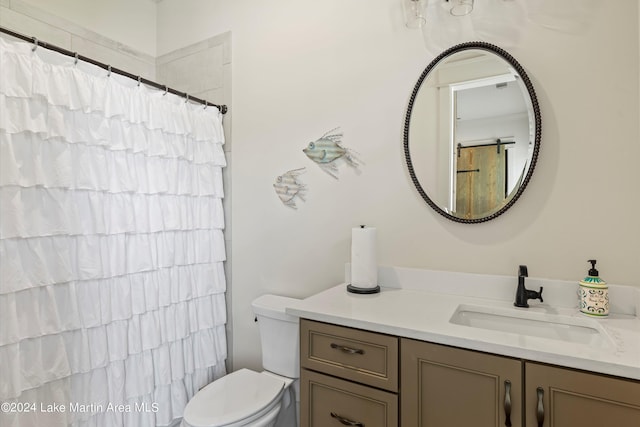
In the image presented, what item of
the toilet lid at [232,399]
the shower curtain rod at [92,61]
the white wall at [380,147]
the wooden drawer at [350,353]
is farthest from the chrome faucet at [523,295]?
the shower curtain rod at [92,61]

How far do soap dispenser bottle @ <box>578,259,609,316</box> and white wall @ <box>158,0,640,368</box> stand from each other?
0.11 m

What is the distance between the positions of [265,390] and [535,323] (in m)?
1.23

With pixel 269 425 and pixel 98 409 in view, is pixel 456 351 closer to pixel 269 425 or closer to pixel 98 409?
pixel 269 425

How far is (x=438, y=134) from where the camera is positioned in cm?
161

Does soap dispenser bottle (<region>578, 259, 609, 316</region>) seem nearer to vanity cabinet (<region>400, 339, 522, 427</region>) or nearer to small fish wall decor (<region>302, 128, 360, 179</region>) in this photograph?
vanity cabinet (<region>400, 339, 522, 427</region>)

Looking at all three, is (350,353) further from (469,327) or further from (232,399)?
(232,399)

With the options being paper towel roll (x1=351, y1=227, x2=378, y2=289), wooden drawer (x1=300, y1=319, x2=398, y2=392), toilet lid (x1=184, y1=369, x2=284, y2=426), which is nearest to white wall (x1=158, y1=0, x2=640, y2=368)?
paper towel roll (x1=351, y1=227, x2=378, y2=289)

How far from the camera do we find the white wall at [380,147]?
129 centimetres

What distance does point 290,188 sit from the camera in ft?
6.67

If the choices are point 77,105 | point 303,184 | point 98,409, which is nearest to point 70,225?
point 77,105

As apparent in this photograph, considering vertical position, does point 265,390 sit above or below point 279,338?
below

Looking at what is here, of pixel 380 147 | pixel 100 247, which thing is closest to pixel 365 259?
pixel 380 147

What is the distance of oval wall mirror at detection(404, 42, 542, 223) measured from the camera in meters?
1.43

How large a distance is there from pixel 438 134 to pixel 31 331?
195 centimetres
